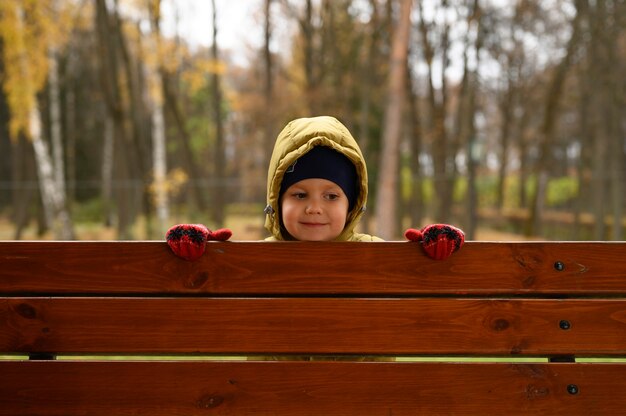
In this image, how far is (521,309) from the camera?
1888 millimetres

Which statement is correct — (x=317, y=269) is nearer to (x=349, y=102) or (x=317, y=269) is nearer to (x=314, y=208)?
(x=314, y=208)

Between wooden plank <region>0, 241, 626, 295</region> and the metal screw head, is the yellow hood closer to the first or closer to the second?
wooden plank <region>0, 241, 626, 295</region>

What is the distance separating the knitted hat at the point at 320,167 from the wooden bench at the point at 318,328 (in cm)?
38

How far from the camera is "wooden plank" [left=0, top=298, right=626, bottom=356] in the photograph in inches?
74.4

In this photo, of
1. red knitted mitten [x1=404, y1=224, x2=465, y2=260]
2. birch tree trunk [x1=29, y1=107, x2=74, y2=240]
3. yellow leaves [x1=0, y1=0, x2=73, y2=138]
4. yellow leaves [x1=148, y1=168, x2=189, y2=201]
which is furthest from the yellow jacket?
birch tree trunk [x1=29, y1=107, x2=74, y2=240]

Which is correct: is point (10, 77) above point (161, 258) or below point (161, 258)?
above

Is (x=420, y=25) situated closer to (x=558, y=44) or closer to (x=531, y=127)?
(x=558, y=44)

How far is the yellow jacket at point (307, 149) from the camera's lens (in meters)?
2.16

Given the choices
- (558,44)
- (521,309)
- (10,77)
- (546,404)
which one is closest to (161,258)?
(521,309)

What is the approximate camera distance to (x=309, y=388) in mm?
1896

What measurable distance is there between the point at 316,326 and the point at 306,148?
67 centimetres

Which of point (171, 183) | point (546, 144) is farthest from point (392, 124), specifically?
point (546, 144)

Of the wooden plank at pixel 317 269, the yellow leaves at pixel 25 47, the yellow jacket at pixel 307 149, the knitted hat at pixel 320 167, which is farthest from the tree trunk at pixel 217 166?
the wooden plank at pixel 317 269

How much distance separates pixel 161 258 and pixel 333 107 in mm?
13980
